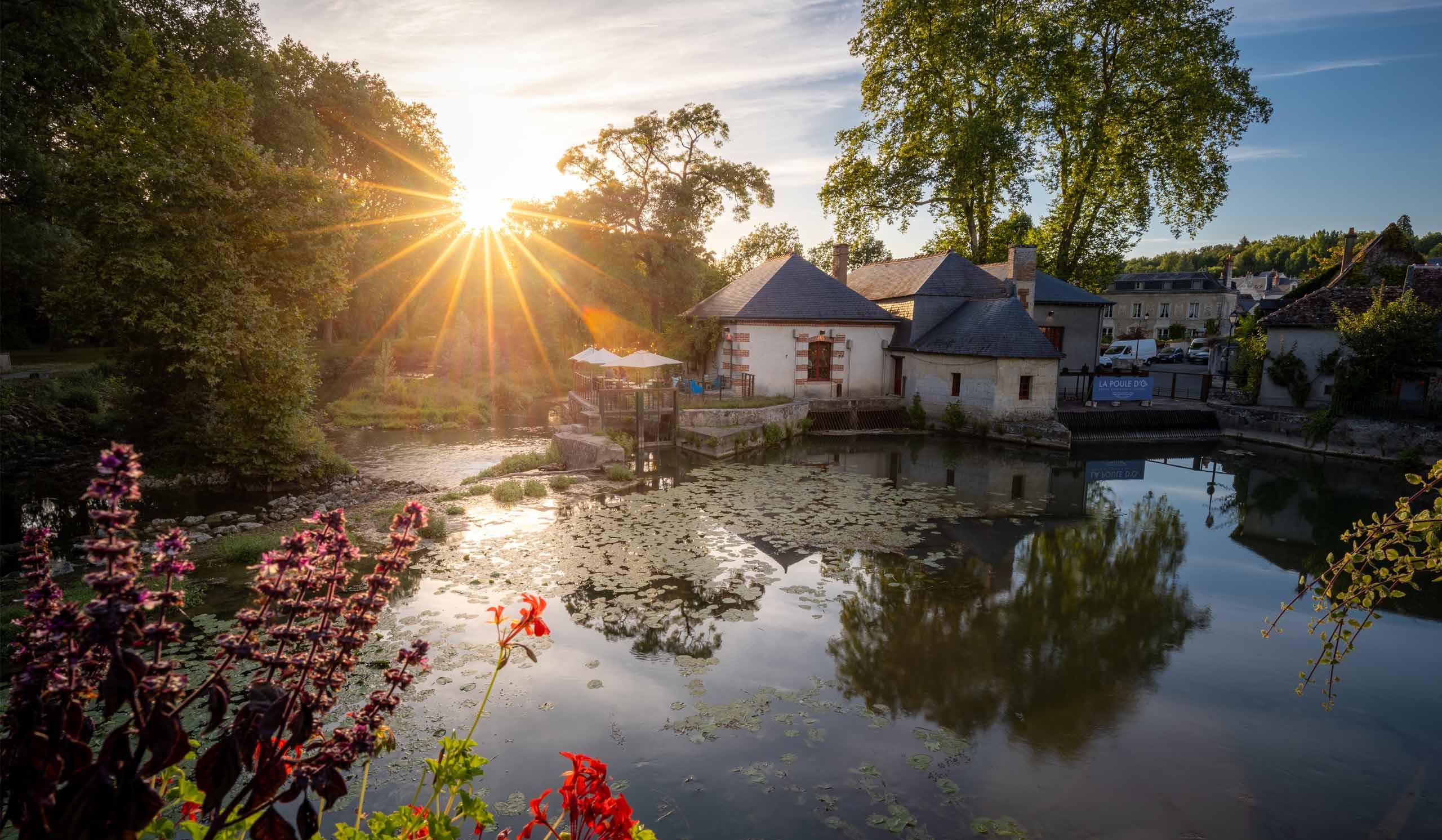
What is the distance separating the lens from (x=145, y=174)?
12.6 m

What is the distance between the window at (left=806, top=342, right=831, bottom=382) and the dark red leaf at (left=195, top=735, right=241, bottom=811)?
2262 centimetres

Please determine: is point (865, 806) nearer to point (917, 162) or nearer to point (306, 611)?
point (306, 611)

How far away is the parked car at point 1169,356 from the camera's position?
39.0m

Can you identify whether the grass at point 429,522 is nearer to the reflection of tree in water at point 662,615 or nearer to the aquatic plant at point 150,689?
the reflection of tree in water at point 662,615

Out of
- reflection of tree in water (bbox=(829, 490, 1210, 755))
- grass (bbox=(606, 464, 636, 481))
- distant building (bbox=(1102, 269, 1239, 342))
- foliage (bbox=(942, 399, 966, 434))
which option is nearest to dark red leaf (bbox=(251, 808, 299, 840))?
reflection of tree in water (bbox=(829, 490, 1210, 755))

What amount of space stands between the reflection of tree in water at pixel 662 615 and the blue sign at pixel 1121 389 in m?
19.3

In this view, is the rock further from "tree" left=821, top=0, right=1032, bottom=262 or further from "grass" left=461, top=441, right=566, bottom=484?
"tree" left=821, top=0, right=1032, bottom=262

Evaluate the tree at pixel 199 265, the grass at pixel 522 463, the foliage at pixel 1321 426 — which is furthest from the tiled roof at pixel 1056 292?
the tree at pixel 199 265

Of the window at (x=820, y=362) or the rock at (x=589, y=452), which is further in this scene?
the window at (x=820, y=362)

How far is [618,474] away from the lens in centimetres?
1583

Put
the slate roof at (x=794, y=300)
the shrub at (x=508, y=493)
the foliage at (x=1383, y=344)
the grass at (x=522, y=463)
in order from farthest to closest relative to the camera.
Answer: the slate roof at (x=794, y=300) → the foliage at (x=1383, y=344) → the grass at (x=522, y=463) → the shrub at (x=508, y=493)

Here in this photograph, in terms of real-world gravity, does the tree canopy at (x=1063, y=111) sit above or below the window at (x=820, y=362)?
above

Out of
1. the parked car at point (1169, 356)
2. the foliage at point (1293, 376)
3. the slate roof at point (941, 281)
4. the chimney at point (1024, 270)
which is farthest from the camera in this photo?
the parked car at point (1169, 356)

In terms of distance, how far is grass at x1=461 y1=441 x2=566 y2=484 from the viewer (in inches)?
629
